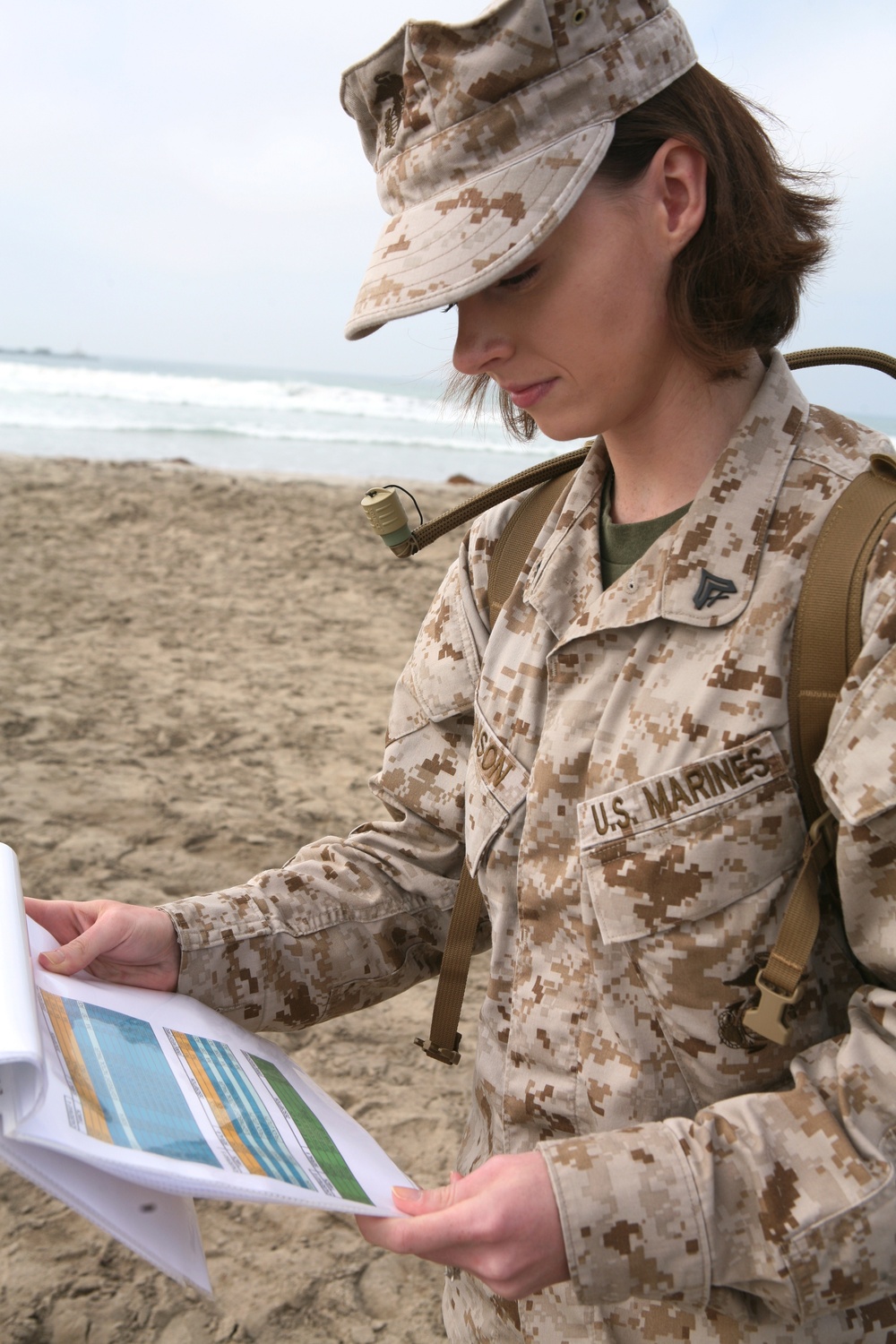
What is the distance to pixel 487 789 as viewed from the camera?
1.26m

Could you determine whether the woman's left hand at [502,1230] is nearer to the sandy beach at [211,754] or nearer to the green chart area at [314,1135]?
the green chart area at [314,1135]

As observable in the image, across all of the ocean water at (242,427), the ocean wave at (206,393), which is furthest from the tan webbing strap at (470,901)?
the ocean wave at (206,393)

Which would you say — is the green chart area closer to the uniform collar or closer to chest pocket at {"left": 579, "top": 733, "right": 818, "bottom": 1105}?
chest pocket at {"left": 579, "top": 733, "right": 818, "bottom": 1105}

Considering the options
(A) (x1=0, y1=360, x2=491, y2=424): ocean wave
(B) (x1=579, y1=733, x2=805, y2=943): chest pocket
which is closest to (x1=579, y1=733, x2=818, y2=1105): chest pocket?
(B) (x1=579, y1=733, x2=805, y2=943): chest pocket

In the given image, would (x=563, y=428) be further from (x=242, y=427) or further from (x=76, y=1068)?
(x=242, y=427)

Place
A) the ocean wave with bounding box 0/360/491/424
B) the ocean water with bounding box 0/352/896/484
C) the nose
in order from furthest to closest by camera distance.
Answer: the ocean wave with bounding box 0/360/491/424 → the ocean water with bounding box 0/352/896/484 → the nose

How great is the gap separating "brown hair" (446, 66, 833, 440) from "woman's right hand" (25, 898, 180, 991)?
0.83 m

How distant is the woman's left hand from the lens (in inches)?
38.2

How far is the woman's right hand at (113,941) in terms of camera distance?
1.26m

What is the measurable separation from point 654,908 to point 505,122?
73 centimetres

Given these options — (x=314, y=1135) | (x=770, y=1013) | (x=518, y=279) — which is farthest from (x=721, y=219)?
(x=314, y=1135)

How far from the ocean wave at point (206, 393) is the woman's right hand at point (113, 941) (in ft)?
77.0

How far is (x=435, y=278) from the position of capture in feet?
3.62

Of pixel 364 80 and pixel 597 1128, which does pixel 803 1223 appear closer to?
pixel 597 1128
